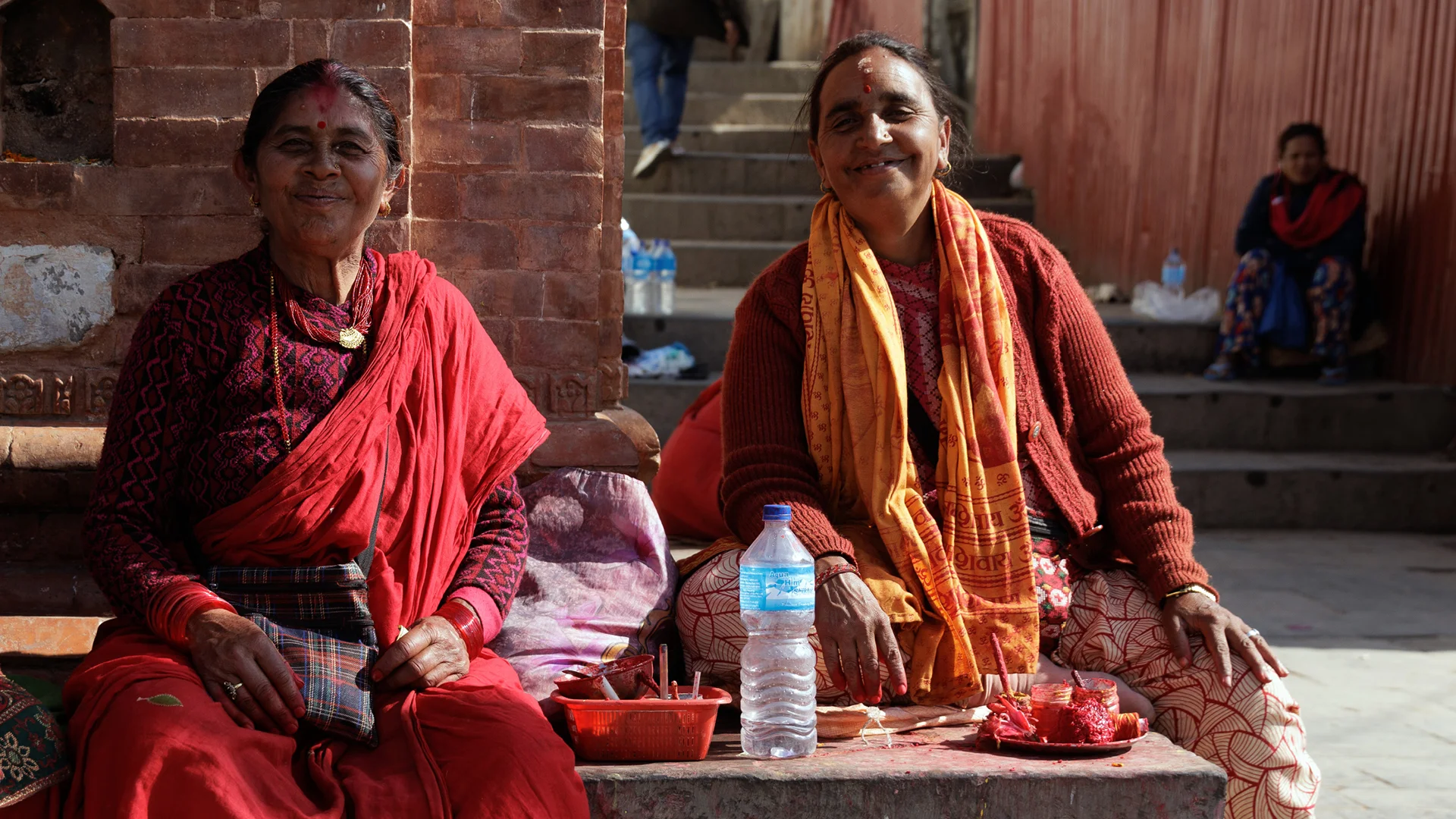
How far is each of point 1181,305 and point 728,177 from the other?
358 cm

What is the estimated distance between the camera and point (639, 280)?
336 inches

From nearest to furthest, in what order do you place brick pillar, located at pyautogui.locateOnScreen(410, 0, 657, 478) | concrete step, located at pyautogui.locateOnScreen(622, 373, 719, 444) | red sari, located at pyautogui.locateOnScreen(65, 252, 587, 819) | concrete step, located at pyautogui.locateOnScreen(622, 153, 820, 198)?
red sari, located at pyautogui.locateOnScreen(65, 252, 587, 819)
brick pillar, located at pyautogui.locateOnScreen(410, 0, 657, 478)
concrete step, located at pyautogui.locateOnScreen(622, 373, 719, 444)
concrete step, located at pyautogui.locateOnScreen(622, 153, 820, 198)

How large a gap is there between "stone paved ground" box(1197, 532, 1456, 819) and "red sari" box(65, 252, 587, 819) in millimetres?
2128

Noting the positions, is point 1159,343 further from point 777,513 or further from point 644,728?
point 644,728

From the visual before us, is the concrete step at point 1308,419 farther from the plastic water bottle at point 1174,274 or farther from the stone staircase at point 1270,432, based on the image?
the plastic water bottle at point 1174,274

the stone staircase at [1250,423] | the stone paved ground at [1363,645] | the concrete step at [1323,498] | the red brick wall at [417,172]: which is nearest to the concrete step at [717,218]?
the stone staircase at [1250,423]

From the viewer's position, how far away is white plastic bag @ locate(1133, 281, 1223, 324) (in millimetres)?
9008

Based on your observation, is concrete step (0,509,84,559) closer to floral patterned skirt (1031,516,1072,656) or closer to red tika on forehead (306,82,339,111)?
red tika on forehead (306,82,339,111)

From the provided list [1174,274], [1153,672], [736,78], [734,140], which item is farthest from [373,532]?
[736,78]

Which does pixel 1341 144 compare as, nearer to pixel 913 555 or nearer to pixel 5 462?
pixel 913 555

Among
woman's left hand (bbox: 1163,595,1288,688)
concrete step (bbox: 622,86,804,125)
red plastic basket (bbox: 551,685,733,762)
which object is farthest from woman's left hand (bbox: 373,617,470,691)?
concrete step (bbox: 622,86,804,125)

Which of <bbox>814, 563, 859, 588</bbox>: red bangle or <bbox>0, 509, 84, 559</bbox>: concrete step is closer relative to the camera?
<bbox>814, 563, 859, 588</bbox>: red bangle

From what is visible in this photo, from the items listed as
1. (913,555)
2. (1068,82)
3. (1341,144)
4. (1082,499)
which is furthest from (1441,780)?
(1068,82)

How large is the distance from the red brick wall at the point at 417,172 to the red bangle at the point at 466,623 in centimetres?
89
